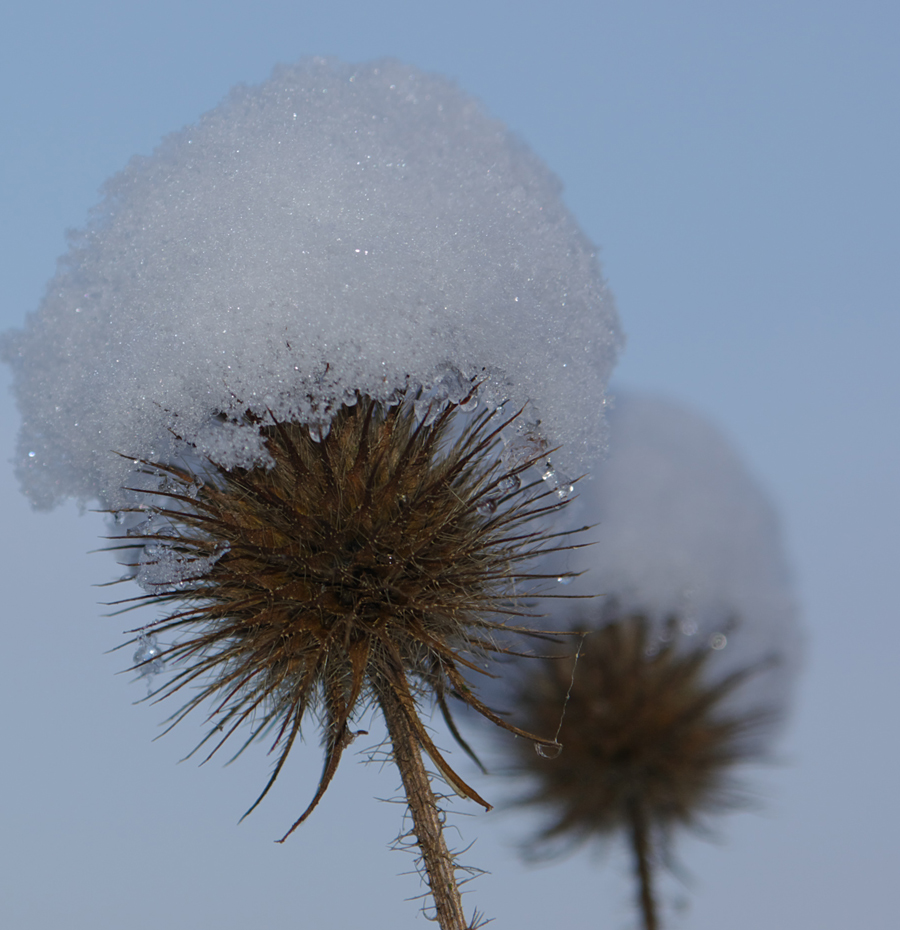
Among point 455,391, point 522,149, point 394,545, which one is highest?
point 522,149

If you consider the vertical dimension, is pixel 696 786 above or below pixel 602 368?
below

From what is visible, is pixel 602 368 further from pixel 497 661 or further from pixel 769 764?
pixel 769 764

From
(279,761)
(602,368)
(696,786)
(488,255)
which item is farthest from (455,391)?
(696,786)

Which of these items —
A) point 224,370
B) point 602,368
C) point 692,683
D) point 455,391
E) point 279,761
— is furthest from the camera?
point 692,683

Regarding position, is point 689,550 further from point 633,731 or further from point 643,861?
point 643,861

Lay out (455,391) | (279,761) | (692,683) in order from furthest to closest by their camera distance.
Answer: (692,683)
(279,761)
(455,391)

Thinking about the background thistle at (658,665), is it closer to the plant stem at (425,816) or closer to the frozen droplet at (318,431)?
the plant stem at (425,816)

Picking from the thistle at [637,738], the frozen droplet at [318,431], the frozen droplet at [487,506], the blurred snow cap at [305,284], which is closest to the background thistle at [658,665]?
the thistle at [637,738]
